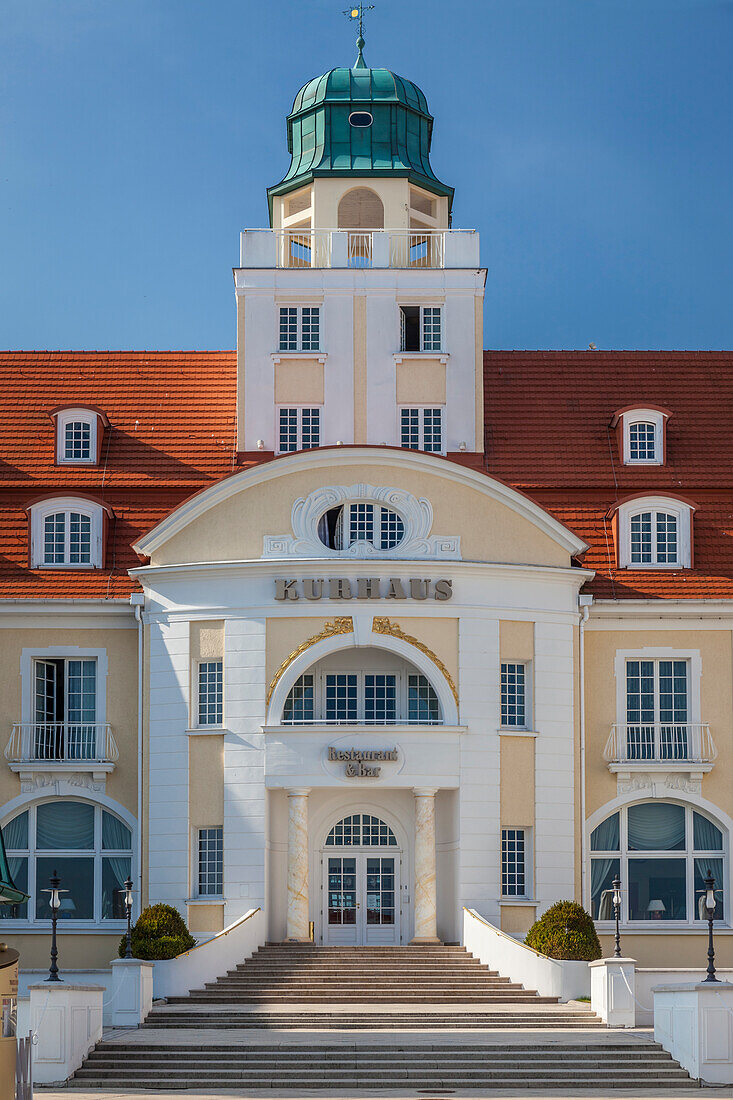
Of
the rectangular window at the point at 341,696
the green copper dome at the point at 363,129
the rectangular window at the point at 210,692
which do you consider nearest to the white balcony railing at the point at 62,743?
the rectangular window at the point at 210,692

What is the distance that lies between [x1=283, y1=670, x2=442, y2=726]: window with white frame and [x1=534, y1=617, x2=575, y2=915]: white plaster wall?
109 inches

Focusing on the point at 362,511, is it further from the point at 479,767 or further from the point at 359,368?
the point at 479,767

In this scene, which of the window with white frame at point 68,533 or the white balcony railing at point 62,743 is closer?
the white balcony railing at point 62,743

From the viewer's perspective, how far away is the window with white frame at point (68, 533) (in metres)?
46.5

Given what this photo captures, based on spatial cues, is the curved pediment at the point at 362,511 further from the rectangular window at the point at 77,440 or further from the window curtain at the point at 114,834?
the window curtain at the point at 114,834

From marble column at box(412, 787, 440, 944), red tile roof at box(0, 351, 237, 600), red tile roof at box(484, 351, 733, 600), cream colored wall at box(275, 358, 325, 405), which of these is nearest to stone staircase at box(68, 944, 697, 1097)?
marble column at box(412, 787, 440, 944)

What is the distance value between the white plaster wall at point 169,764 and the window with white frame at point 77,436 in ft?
22.2

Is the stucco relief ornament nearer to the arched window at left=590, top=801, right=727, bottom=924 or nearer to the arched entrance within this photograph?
the arched entrance

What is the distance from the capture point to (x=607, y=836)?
4534 cm

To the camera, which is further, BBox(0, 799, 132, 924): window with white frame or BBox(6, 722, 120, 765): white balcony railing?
BBox(6, 722, 120, 765): white balcony railing

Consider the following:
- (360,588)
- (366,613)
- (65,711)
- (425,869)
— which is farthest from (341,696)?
(65,711)

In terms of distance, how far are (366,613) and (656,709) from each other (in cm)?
859

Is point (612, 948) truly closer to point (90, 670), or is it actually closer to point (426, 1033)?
point (426, 1033)

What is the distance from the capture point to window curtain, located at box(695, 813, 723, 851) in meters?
45.3
